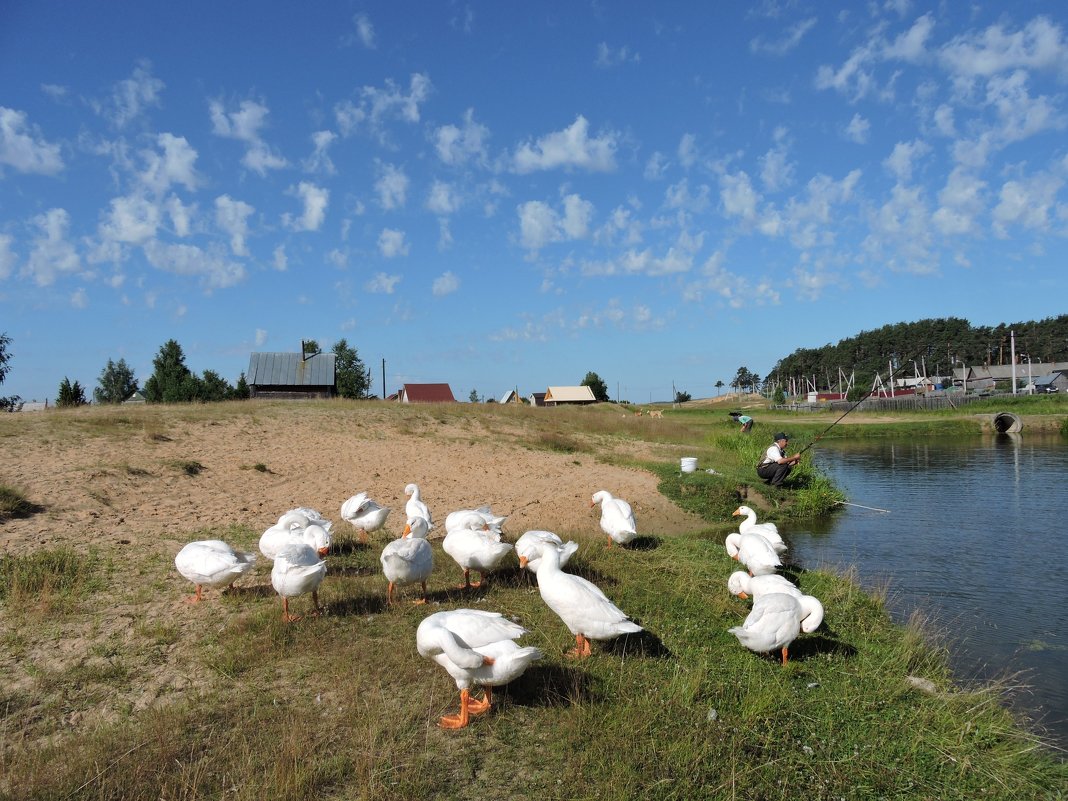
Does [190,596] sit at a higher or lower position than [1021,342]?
lower

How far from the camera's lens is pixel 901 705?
20.2 feet

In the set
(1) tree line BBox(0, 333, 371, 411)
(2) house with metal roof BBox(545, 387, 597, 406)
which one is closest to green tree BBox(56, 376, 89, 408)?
(1) tree line BBox(0, 333, 371, 411)

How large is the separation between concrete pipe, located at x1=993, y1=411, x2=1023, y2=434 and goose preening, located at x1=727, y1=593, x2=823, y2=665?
165 feet

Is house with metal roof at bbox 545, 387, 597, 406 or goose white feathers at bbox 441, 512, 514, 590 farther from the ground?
house with metal roof at bbox 545, 387, 597, 406

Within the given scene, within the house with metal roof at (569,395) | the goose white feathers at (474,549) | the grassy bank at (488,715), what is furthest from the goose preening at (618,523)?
the house with metal roof at (569,395)

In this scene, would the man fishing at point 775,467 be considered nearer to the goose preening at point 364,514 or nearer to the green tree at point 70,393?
the goose preening at point 364,514

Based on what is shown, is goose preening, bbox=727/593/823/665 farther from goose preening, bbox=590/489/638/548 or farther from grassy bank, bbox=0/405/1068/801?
goose preening, bbox=590/489/638/548

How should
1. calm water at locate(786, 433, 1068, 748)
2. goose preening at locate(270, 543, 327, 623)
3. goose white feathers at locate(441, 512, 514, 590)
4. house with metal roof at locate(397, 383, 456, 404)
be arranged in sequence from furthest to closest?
house with metal roof at locate(397, 383, 456, 404), goose white feathers at locate(441, 512, 514, 590), calm water at locate(786, 433, 1068, 748), goose preening at locate(270, 543, 327, 623)

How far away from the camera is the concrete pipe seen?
4750 cm

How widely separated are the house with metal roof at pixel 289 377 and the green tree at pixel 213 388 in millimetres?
11109

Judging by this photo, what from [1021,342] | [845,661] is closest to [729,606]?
[845,661]

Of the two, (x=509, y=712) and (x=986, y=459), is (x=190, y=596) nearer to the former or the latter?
(x=509, y=712)

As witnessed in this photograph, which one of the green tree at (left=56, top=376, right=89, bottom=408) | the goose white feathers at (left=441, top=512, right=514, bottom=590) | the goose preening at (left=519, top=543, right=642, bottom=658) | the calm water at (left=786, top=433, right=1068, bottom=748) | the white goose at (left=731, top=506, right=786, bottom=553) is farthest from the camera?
the green tree at (left=56, top=376, right=89, bottom=408)

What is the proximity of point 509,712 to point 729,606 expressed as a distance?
4.18m
